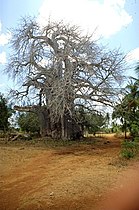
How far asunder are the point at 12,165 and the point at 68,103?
6979 millimetres

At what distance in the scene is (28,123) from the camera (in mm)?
25250

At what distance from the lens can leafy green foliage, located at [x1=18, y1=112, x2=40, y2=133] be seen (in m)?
23.7

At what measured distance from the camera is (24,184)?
6891mm

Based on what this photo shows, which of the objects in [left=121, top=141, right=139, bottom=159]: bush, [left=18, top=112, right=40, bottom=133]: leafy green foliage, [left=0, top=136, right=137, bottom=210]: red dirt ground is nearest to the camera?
[left=0, top=136, right=137, bottom=210]: red dirt ground

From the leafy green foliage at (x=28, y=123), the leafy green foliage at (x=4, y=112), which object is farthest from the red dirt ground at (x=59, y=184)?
the leafy green foliage at (x=28, y=123)

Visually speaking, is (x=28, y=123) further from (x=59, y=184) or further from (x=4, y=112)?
(x=59, y=184)

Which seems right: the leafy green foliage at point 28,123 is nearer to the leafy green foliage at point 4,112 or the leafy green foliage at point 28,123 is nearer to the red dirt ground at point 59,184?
the leafy green foliage at point 4,112

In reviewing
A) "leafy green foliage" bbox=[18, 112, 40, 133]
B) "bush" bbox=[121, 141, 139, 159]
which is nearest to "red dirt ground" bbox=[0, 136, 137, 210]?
"bush" bbox=[121, 141, 139, 159]

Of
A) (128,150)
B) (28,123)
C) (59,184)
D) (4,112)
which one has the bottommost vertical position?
(59,184)

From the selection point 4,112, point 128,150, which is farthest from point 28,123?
point 128,150

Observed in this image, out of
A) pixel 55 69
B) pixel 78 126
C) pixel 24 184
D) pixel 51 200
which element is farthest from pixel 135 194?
pixel 78 126

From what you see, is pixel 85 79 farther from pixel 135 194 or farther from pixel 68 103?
pixel 135 194

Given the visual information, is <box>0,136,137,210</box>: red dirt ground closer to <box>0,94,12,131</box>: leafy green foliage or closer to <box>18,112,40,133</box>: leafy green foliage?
<box>0,94,12,131</box>: leafy green foliage

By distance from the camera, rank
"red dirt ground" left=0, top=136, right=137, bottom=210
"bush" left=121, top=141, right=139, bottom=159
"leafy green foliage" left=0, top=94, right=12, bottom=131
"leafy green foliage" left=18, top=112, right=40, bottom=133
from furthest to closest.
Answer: "leafy green foliage" left=18, top=112, right=40, bottom=133 → "leafy green foliage" left=0, top=94, right=12, bottom=131 → "bush" left=121, top=141, right=139, bottom=159 → "red dirt ground" left=0, top=136, right=137, bottom=210
